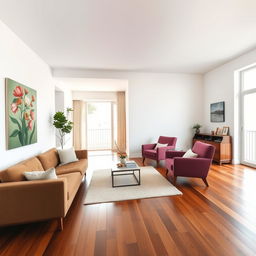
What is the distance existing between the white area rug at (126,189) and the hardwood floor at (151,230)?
143 millimetres

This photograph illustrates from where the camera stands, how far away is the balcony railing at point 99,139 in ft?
23.4

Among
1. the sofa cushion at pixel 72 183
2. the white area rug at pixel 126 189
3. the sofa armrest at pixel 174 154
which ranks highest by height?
the sofa armrest at pixel 174 154

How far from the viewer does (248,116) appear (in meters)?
4.18

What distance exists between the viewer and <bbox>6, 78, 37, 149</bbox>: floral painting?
242cm

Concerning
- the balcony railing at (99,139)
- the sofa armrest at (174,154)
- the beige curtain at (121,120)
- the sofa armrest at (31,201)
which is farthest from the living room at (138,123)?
the balcony railing at (99,139)

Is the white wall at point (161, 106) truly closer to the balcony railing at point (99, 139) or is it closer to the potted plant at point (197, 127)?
the potted plant at point (197, 127)

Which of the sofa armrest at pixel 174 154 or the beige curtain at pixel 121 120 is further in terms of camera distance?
the beige curtain at pixel 121 120

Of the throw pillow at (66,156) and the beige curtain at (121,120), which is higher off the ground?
the beige curtain at (121,120)

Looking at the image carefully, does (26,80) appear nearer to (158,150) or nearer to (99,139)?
(158,150)

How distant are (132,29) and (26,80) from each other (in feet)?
7.64

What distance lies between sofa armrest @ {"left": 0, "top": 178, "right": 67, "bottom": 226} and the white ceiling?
240cm

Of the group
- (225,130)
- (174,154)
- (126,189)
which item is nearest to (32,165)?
(126,189)

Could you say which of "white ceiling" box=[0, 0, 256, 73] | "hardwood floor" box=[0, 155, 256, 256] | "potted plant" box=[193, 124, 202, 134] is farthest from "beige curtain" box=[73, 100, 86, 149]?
"potted plant" box=[193, 124, 202, 134]

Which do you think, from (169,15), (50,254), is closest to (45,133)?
(50,254)
